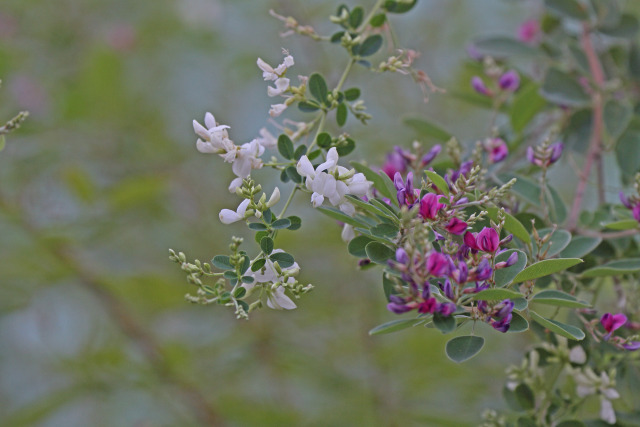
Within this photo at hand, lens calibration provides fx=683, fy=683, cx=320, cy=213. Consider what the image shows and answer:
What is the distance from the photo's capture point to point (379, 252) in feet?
2.10

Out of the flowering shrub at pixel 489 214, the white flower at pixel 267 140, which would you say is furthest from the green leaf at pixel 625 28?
the white flower at pixel 267 140

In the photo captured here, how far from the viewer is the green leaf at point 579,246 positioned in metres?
0.77

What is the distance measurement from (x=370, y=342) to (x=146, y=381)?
50 cm

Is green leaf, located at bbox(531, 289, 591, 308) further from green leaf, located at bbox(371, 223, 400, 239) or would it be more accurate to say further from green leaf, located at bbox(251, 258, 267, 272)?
green leaf, located at bbox(251, 258, 267, 272)

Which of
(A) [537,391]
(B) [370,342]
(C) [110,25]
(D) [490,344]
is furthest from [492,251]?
(C) [110,25]

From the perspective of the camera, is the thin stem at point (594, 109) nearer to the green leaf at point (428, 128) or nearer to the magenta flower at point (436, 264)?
the green leaf at point (428, 128)

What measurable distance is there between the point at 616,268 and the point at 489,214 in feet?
0.55

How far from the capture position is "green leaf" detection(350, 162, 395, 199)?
2.25 ft

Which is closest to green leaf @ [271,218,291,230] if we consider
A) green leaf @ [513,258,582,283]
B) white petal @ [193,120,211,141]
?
white petal @ [193,120,211,141]

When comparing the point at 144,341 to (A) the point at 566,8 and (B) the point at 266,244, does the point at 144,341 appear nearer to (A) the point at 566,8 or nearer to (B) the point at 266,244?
(B) the point at 266,244

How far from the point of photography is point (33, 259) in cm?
148

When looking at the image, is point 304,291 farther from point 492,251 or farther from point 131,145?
point 131,145

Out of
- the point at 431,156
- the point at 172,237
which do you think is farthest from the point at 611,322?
the point at 172,237

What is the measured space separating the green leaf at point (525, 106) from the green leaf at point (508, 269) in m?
0.45
